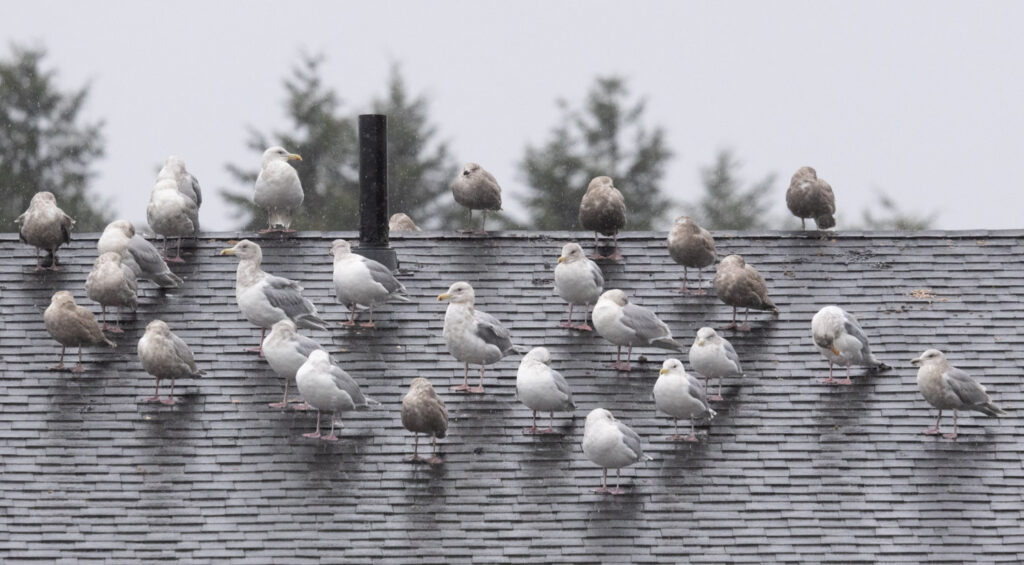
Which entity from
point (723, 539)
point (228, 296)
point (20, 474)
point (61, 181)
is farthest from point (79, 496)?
point (61, 181)

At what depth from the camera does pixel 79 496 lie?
14.6 m

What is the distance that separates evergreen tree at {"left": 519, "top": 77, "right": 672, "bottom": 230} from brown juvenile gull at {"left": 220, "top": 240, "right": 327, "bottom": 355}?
35682 mm

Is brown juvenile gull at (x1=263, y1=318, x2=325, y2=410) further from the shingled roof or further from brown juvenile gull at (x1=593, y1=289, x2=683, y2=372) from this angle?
brown juvenile gull at (x1=593, y1=289, x2=683, y2=372)

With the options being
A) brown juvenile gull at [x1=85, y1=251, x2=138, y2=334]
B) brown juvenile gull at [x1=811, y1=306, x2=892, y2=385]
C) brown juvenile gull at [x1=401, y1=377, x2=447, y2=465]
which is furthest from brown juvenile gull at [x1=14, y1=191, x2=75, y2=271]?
brown juvenile gull at [x1=811, y1=306, x2=892, y2=385]

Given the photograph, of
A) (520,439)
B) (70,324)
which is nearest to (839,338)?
(520,439)

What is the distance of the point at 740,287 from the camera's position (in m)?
16.9

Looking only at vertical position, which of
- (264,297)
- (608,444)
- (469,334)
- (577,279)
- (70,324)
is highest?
(577,279)

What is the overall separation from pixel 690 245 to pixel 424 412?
3963 mm

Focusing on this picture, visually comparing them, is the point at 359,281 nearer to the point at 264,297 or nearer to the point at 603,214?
the point at 264,297

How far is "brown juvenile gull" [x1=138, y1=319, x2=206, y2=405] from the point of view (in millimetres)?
15602

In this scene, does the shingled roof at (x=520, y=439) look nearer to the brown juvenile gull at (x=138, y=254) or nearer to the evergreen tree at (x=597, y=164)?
the brown juvenile gull at (x=138, y=254)

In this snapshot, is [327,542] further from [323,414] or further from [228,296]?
[228,296]

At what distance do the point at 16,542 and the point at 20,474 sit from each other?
38.1 inches

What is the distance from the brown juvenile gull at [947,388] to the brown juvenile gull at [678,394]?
1.99 metres
